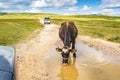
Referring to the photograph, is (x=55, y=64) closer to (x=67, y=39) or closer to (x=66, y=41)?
(x=66, y=41)

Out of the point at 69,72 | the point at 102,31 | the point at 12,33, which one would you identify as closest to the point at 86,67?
the point at 69,72

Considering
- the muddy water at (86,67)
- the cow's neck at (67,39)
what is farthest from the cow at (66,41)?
the muddy water at (86,67)

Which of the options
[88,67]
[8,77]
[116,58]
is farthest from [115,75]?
[8,77]

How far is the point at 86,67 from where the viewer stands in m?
14.4

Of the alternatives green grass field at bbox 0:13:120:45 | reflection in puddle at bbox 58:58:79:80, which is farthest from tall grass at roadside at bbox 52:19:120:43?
reflection in puddle at bbox 58:58:79:80

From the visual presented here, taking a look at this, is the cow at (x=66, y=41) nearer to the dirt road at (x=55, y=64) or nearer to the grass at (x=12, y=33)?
the dirt road at (x=55, y=64)

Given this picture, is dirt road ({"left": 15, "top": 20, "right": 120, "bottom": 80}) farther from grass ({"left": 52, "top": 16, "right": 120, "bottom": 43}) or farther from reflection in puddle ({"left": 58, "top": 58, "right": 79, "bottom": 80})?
grass ({"left": 52, "top": 16, "right": 120, "bottom": 43})

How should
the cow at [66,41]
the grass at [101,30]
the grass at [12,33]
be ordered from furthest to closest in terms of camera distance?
the grass at [101,30]
the grass at [12,33]
the cow at [66,41]

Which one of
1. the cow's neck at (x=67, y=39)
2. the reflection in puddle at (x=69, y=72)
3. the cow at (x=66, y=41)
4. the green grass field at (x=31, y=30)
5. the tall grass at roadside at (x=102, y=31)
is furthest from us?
the tall grass at roadside at (x=102, y=31)

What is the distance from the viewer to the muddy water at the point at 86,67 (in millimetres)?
12633

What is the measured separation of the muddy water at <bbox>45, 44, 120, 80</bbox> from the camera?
12633 mm

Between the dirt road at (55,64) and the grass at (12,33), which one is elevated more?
the dirt road at (55,64)

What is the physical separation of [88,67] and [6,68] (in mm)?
11023

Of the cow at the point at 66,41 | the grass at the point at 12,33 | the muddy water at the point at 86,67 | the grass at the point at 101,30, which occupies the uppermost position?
the cow at the point at 66,41
